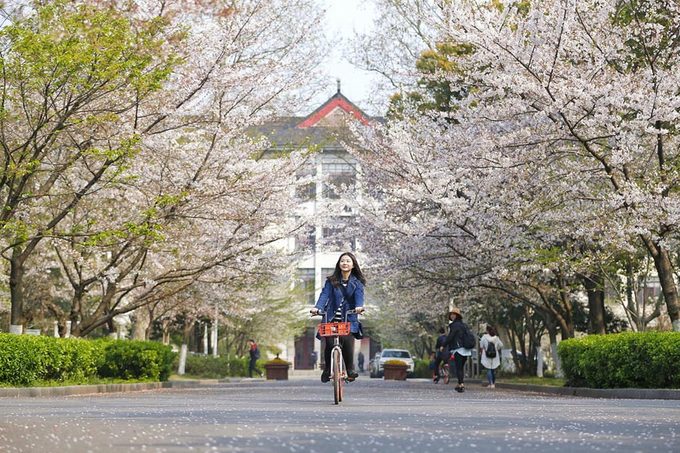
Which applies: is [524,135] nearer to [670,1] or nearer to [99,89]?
[670,1]

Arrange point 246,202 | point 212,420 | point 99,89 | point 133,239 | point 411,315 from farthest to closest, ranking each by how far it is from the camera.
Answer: point 411,315 → point 246,202 → point 133,239 → point 99,89 → point 212,420

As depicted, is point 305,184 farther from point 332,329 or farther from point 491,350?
point 332,329

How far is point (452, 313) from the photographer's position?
85.8 feet

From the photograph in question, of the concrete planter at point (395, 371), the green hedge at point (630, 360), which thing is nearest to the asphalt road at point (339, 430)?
the green hedge at point (630, 360)

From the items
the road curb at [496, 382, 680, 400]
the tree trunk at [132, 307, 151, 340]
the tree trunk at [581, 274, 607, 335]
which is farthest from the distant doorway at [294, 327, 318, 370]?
the road curb at [496, 382, 680, 400]

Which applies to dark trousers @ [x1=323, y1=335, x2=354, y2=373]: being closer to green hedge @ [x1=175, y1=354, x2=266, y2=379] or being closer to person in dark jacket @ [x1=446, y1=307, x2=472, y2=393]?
person in dark jacket @ [x1=446, y1=307, x2=472, y2=393]

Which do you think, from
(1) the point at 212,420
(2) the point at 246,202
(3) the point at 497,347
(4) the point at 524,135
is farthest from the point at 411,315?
(1) the point at 212,420

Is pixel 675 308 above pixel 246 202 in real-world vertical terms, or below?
below

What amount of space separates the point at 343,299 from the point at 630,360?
8.41 m

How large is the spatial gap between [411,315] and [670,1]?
35420 millimetres

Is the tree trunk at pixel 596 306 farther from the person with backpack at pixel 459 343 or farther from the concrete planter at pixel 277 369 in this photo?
the concrete planter at pixel 277 369

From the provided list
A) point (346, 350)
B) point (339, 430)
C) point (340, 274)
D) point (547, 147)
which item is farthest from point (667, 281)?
point (339, 430)

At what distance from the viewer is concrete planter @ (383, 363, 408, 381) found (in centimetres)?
5051

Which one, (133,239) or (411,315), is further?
(411,315)
